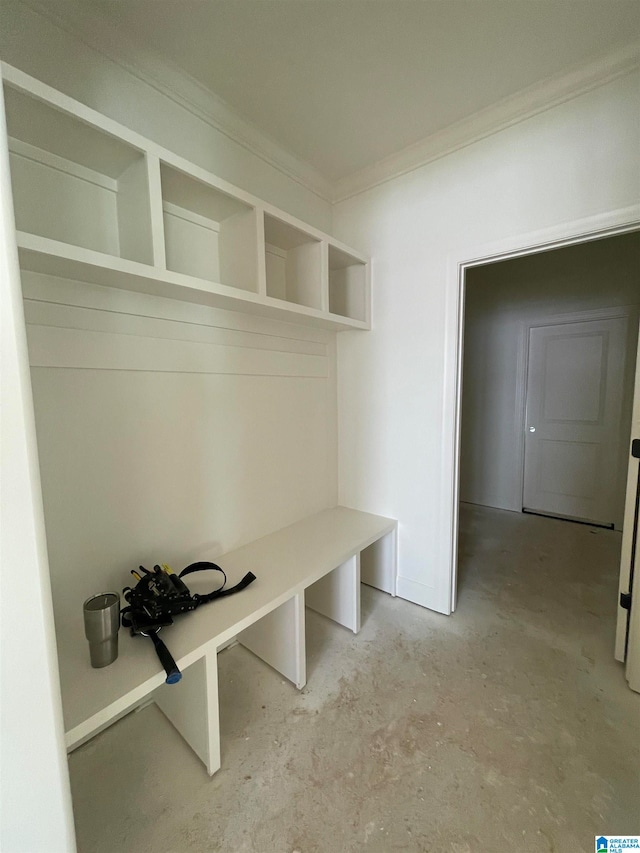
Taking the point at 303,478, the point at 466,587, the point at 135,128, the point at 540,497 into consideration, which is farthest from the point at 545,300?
the point at 135,128

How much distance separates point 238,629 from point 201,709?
0.28 meters

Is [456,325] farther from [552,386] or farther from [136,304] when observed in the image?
[552,386]

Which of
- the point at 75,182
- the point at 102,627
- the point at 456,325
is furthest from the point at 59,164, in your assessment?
the point at 456,325

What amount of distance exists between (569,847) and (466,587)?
139 cm

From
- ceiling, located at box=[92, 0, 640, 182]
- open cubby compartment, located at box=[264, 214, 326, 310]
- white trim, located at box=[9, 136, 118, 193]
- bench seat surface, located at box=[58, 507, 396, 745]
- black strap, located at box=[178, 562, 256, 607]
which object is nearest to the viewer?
bench seat surface, located at box=[58, 507, 396, 745]

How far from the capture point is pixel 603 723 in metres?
1.42

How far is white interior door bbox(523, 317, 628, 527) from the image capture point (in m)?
3.26

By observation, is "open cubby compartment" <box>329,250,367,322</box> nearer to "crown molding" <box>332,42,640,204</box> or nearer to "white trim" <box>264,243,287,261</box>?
"white trim" <box>264,243,287,261</box>

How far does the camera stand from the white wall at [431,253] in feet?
5.01

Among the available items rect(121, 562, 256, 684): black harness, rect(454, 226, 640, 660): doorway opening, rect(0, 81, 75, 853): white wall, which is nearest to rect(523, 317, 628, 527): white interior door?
rect(454, 226, 640, 660): doorway opening

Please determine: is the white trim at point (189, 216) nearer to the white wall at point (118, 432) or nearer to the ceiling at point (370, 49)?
the white wall at point (118, 432)

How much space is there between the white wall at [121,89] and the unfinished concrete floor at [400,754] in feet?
7.92

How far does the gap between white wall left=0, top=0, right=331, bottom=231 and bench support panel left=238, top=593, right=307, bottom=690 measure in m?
2.04

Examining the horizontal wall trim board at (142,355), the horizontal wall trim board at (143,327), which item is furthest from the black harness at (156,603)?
the horizontal wall trim board at (143,327)
